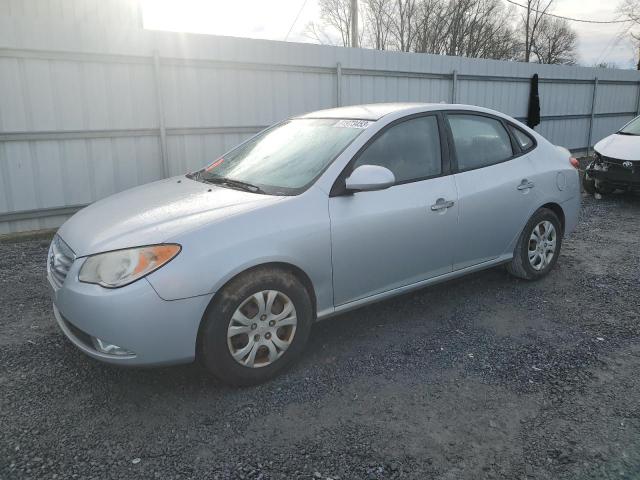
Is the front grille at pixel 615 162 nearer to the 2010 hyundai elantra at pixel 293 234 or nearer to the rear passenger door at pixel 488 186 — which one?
the 2010 hyundai elantra at pixel 293 234

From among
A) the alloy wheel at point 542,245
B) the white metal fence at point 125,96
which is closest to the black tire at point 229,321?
the alloy wheel at point 542,245

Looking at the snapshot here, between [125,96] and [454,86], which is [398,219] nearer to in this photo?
[125,96]

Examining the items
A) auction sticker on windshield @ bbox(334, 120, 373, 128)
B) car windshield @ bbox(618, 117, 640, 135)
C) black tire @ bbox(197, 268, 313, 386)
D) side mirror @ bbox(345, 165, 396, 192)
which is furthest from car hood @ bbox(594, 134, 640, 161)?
black tire @ bbox(197, 268, 313, 386)

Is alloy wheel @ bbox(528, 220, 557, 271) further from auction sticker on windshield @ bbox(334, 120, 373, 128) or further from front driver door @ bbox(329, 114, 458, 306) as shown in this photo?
auction sticker on windshield @ bbox(334, 120, 373, 128)

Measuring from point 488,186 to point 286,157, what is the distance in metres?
1.59

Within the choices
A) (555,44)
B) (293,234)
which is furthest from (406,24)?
(293,234)

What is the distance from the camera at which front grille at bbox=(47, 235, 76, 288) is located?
118 inches

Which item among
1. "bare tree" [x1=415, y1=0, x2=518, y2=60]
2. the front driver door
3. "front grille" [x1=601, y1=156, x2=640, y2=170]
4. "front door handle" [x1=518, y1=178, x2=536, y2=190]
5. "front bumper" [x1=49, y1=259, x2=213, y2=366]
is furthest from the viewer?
"bare tree" [x1=415, y1=0, x2=518, y2=60]

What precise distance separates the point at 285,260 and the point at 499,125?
2524 millimetres

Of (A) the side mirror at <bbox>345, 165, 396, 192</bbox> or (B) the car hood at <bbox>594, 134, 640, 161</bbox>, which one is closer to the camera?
(A) the side mirror at <bbox>345, 165, 396, 192</bbox>

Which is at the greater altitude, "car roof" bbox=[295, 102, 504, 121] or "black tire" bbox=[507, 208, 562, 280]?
"car roof" bbox=[295, 102, 504, 121]

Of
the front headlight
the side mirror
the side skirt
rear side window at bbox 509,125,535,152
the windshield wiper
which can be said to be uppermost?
rear side window at bbox 509,125,535,152

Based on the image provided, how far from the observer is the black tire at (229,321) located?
9.20 feet

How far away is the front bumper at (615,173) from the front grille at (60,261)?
25.9 feet
